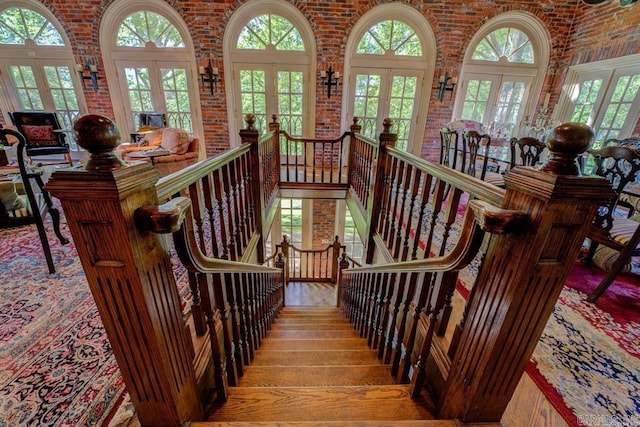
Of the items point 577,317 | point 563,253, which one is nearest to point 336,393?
point 563,253

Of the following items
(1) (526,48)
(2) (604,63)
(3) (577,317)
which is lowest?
(3) (577,317)

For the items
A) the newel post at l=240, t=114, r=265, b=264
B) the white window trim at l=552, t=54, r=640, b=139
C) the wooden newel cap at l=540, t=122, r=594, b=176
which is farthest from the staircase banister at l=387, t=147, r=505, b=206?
the white window trim at l=552, t=54, r=640, b=139

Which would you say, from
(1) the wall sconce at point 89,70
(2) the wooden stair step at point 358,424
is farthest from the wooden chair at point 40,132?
(2) the wooden stair step at point 358,424

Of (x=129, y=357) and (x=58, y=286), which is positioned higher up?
(x=129, y=357)

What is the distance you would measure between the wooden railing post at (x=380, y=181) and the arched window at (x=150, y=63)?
13.7 feet

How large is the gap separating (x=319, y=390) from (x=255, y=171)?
1.74 meters

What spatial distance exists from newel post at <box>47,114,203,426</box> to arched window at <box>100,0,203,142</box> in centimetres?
510

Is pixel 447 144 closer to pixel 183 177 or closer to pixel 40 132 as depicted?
pixel 183 177

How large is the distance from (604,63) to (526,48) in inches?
46.5

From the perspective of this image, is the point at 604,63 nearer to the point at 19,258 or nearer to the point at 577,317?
the point at 577,317

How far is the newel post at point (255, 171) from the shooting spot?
7.07 ft

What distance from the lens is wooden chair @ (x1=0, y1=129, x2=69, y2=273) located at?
74.5 inches

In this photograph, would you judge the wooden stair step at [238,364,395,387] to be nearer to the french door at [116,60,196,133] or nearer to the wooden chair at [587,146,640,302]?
the wooden chair at [587,146,640,302]

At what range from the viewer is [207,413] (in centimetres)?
103
